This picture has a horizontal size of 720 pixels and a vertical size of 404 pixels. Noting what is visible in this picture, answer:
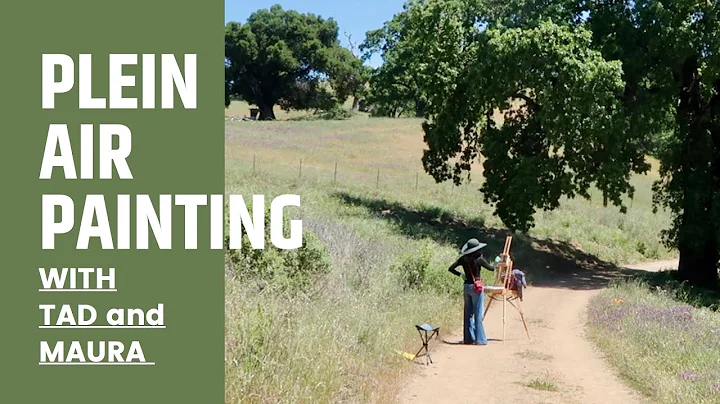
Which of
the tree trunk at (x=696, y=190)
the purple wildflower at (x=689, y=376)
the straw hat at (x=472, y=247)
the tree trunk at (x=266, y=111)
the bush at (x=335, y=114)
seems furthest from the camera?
the bush at (x=335, y=114)

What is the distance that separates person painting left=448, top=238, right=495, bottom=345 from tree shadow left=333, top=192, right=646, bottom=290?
461 inches

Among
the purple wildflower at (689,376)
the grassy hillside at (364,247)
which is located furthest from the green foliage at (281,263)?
the purple wildflower at (689,376)

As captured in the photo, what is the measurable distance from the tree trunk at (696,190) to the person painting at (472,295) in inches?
604

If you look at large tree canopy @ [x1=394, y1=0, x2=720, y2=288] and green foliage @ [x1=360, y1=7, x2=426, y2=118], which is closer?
large tree canopy @ [x1=394, y1=0, x2=720, y2=288]

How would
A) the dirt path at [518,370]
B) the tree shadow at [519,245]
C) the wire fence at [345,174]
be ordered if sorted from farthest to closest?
the wire fence at [345,174] < the tree shadow at [519,245] < the dirt path at [518,370]

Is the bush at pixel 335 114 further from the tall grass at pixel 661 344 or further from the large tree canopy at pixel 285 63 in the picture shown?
the tall grass at pixel 661 344

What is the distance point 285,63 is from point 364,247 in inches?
2420

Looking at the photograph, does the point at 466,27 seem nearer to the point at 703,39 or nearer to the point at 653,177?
the point at 703,39

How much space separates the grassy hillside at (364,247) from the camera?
902 centimetres

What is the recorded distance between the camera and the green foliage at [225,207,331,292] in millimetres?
13539

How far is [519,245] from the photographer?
31375mm

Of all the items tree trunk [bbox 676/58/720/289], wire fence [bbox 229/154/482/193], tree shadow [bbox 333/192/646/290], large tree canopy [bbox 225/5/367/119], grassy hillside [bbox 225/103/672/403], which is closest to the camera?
grassy hillside [bbox 225/103/672/403]

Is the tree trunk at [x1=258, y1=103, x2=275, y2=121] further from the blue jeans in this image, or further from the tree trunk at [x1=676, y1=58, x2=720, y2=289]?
the blue jeans

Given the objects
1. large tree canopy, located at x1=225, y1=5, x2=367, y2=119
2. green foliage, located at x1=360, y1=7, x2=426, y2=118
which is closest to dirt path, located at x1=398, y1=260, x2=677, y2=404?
green foliage, located at x1=360, y1=7, x2=426, y2=118
